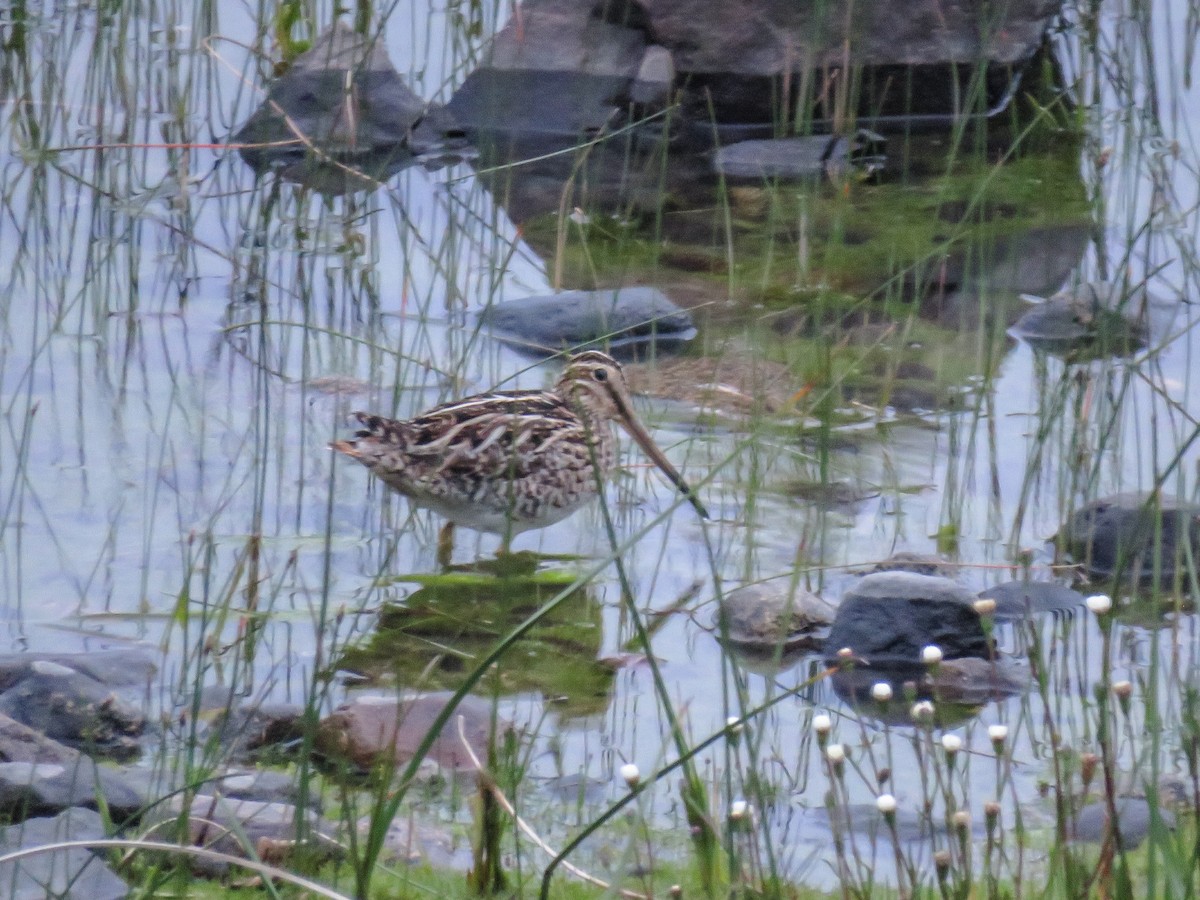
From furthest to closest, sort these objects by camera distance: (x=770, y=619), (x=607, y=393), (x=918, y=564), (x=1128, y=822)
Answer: (x=607, y=393), (x=918, y=564), (x=770, y=619), (x=1128, y=822)

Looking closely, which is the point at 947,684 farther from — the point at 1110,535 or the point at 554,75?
the point at 554,75

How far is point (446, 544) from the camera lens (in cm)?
511

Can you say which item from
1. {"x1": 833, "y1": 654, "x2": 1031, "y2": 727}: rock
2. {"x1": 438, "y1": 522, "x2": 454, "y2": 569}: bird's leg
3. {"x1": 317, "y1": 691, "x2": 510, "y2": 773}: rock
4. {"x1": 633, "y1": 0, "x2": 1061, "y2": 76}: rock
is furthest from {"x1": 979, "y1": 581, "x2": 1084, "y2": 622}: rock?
{"x1": 633, "y1": 0, "x2": 1061, "y2": 76}: rock

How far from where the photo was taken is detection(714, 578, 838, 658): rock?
4348 millimetres

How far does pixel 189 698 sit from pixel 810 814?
1272 mm

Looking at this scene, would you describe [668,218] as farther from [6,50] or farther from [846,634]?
[846,634]

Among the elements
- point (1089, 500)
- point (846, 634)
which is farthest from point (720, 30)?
point (846, 634)

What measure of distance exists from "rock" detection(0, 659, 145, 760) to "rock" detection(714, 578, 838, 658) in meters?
1.35

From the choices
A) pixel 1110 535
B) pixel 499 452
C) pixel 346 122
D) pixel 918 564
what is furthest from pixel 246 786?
pixel 346 122

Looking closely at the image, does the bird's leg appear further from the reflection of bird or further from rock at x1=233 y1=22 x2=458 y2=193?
rock at x1=233 y1=22 x2=458 y2=193

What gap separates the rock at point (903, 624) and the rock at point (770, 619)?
9 cm

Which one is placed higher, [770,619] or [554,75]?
[554,75]

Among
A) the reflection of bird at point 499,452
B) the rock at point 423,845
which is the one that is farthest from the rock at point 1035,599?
the rock at point 423,845

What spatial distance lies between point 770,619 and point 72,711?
158 centimetres
